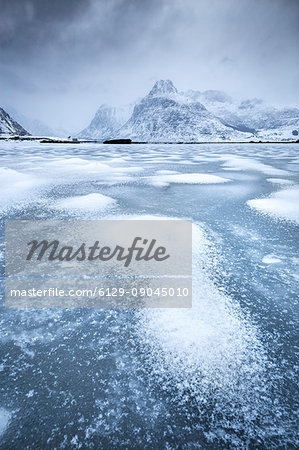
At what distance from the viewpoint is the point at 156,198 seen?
13.6 feet

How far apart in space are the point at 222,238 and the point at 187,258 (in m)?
0.63

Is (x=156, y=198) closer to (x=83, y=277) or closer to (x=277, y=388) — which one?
(x=83, y=277)

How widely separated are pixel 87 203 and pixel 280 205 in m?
2.96

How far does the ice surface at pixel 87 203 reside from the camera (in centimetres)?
349

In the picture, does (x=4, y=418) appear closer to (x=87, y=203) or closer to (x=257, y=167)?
(x=87, y=203)

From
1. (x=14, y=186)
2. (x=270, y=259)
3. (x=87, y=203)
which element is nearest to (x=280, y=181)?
(x=270, y=259)

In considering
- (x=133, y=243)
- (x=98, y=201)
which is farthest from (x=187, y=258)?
(x=98, y=201)

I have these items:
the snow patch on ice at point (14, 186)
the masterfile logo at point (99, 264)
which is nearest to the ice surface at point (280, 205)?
the masterfile logo at point (99, 264)

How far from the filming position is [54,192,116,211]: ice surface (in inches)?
137

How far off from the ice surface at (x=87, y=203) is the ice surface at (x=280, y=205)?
2242 millimetres

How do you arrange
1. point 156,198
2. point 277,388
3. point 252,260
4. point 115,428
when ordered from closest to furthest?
point 115,428, point 277,388, point 252,260, point 156,198

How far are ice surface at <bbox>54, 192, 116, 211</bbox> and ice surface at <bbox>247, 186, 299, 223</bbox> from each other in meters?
2.24

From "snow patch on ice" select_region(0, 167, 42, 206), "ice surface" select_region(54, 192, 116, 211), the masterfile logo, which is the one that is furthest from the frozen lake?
"snow patch on ice" select_region(0, 167, 42, 206)

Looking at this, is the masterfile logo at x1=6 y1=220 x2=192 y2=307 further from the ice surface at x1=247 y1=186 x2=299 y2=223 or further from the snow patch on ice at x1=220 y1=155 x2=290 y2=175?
the snow patch on ice at x1=220 y1=155 x2=290 y2=175
